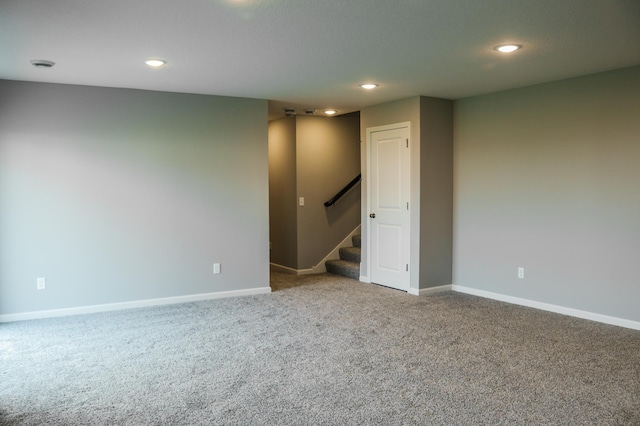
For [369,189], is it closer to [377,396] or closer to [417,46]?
[417,46]

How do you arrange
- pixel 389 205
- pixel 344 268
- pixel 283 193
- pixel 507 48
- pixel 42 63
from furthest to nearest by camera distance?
1. pixel 283 193
2. pixel 344 268
3. pixel 389 205
4. pixel 42 63
5. pixel 507 48

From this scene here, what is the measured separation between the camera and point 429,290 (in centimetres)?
596

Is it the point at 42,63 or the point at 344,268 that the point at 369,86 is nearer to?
the point at 344,268

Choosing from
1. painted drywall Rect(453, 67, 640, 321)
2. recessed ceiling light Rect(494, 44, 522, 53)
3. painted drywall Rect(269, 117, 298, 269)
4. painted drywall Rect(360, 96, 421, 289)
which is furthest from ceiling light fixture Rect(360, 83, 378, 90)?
painted drywall Rect(269, 117, 298, 269)

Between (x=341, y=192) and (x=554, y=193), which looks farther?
(x=341, y=192)

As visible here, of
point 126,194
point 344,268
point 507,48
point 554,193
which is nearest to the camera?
point 507,48

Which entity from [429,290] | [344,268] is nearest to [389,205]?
[429,290]

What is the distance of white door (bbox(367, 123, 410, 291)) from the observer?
6.03m

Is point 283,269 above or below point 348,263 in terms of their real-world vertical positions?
below

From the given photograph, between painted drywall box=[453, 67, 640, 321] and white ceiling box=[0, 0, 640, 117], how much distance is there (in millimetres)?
344

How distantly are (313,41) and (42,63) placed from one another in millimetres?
2367

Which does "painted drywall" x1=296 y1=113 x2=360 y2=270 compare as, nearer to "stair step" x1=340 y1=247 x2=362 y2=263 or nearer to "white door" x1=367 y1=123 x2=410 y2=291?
"stair step" x1=340 y1=247 x2=362 y2=263

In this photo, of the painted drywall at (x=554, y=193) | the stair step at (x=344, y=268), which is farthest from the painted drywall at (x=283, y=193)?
the painted drywall at (x=554, y=193)

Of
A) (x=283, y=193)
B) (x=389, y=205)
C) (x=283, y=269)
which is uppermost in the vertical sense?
(x=283, y=193)
